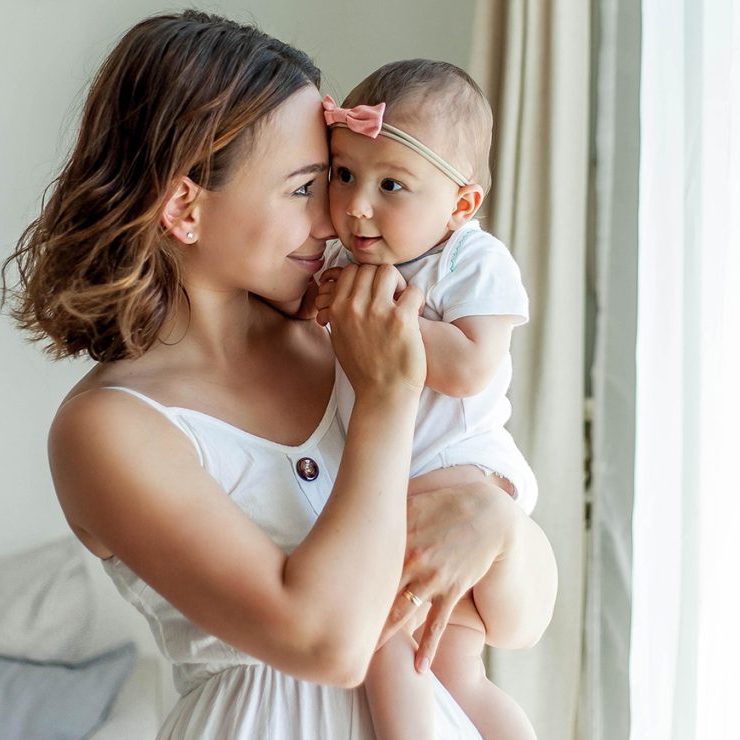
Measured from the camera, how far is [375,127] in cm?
145

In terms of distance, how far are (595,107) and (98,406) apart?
5.13 ft

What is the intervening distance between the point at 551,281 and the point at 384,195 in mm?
1051

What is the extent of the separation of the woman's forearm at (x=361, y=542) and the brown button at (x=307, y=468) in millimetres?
168

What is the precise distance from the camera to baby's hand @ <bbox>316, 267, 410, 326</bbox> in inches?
60.4

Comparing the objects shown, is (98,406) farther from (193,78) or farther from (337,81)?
(337,81)

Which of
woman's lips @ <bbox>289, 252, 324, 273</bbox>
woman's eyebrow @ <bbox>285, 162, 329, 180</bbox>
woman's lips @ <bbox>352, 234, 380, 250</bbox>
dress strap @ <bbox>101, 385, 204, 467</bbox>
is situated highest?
woman's eyebrow @ <bbox>285, 162, 329, 180</bbox>

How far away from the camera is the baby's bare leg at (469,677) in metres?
1.58

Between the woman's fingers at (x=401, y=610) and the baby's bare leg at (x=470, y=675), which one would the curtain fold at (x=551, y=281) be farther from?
the woman's fingers at (x=401, y=610)

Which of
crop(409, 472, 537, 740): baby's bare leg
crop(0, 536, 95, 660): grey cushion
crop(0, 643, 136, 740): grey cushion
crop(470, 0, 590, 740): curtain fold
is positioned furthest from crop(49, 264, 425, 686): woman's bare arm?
crop(0, 536, 95, 660): grey cushion

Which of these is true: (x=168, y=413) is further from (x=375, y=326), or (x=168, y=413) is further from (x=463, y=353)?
(x=463, y=353)

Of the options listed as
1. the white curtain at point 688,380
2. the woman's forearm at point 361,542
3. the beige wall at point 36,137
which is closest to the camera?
the woman's forearm at point 361,542

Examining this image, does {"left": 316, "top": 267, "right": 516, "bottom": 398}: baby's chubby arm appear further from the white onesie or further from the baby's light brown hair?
the baby's light brown hair

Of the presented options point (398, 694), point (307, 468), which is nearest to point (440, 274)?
point (307, 468)

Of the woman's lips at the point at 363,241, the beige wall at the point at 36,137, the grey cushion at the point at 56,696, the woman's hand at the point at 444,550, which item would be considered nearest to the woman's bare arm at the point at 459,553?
the woman's hand at the point at 444,550
